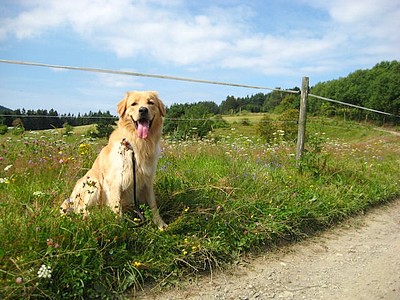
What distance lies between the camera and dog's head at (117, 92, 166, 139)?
141 inches

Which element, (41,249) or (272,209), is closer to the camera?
(41,249)

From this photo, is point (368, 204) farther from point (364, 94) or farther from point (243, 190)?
point (364, 94)

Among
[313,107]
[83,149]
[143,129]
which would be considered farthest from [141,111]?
[313,107]

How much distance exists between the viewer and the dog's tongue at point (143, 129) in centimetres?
358

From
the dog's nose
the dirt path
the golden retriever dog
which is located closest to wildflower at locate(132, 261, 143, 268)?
the dirt path

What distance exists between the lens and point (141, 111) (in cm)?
354

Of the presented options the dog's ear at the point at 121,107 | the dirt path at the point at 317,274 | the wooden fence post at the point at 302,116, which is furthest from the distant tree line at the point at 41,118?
the dirt path at the point at 317,274

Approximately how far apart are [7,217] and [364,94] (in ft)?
251

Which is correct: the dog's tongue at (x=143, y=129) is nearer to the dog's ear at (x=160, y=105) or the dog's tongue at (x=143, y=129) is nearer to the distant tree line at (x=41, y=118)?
the dog's ear at (x=160, y=105)

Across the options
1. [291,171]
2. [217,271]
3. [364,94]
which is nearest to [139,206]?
[217,271]

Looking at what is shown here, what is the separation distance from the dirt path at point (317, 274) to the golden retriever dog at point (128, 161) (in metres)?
0.87

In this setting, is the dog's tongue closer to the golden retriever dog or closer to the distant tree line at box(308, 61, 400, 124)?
the golden retriever dog

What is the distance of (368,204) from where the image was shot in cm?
545

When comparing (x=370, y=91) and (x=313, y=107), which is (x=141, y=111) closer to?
(x=313, y=107)
